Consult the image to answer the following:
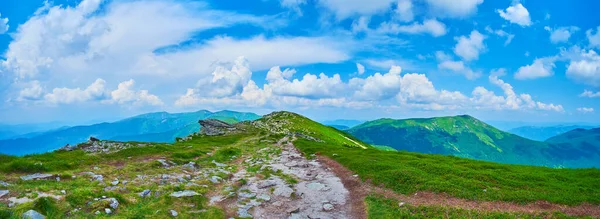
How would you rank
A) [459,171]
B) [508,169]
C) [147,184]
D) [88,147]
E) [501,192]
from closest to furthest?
1. [501,192]
2. [147,184]
3. [459,171]
4. [508,169]
5. [88,147]

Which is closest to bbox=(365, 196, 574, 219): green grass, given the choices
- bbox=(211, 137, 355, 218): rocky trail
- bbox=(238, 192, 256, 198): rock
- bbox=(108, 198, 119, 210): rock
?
bbox=(211, 137, 355, 218): rocky trail

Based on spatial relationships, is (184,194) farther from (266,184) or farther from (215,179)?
(266,184)

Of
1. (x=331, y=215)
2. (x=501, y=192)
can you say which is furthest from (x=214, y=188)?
(x=501, y=192)

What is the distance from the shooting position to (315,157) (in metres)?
47.8

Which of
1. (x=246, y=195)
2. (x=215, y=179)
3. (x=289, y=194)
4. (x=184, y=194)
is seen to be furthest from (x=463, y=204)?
(x=215, y=179)

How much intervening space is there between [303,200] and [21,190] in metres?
18.6

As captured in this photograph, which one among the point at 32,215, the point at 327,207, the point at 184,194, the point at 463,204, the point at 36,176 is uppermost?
the point at 32,215

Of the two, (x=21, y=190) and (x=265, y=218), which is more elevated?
(x=21, y=190)

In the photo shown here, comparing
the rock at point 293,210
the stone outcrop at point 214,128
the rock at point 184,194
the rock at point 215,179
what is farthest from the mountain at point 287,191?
the stone outcrop at point 214,128

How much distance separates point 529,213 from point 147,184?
2753 cm

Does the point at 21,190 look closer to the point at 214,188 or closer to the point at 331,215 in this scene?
the point at 214,188

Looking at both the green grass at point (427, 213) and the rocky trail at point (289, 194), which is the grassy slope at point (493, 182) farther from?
the rocky trail at point (289, 194)

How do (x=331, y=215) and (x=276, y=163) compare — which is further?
(x=276, y=163)

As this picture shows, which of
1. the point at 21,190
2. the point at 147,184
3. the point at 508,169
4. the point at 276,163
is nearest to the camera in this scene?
the point at 21,190
